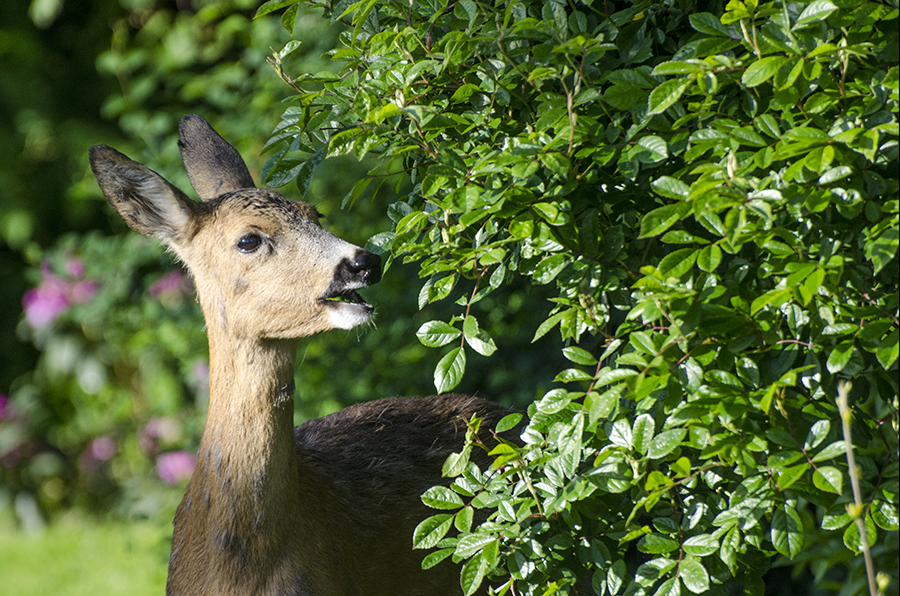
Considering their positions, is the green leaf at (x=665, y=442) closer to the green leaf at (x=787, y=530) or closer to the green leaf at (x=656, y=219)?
the green leaf at (x=787, y=530)

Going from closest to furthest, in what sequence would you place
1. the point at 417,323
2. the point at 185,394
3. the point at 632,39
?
1. the point at 632,39
2. the point at 417,323
3. the point at 185,394

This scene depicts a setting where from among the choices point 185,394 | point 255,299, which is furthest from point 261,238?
point 185,394

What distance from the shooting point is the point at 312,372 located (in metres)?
4.79

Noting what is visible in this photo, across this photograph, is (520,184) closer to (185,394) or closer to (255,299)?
(255,299)

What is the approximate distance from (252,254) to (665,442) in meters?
1.56

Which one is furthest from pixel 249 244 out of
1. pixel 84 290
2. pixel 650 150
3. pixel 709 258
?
pixel 84 290

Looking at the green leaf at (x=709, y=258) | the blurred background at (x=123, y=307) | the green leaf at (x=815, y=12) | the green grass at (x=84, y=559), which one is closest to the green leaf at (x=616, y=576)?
the green leaf at (x=709, y=258)

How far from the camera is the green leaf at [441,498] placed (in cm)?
204

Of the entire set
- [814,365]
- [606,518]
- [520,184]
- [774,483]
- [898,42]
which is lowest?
[606,518]

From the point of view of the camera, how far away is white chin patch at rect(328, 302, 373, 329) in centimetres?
272

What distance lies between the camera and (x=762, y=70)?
1.62 meters

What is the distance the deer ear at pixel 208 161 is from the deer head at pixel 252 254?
229 millimetres

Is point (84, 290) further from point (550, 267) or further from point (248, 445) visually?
point (550, 267)

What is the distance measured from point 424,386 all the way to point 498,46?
2985mm
